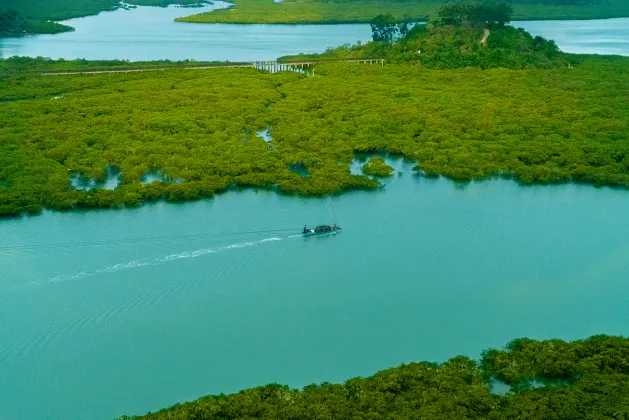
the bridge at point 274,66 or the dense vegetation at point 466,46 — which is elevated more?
the dense vegetation at point 466,46

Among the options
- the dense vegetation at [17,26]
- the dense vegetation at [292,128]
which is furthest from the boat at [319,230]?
the dense vegetation at [17,26]

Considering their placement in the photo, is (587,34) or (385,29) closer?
(385,29)

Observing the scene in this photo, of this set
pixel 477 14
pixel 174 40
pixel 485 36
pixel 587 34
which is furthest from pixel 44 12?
pixel 587 34

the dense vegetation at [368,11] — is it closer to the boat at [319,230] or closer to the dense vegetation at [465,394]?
Result: the boat at [319,230]

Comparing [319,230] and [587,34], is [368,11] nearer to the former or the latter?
[587,34]

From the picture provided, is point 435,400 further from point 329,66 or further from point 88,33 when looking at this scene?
point 88,33

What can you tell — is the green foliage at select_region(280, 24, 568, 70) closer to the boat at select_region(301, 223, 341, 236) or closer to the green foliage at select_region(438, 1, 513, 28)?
the green foliage at select_region(438, 1, 513, 28)

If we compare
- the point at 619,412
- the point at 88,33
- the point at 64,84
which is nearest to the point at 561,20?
the point at 88,33

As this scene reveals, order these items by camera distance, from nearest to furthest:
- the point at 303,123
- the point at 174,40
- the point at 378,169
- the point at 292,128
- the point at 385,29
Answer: the point at 378,169 < the point at 292,128 < the point at 303,123 < the point at 385,29 < the point at 174,40
